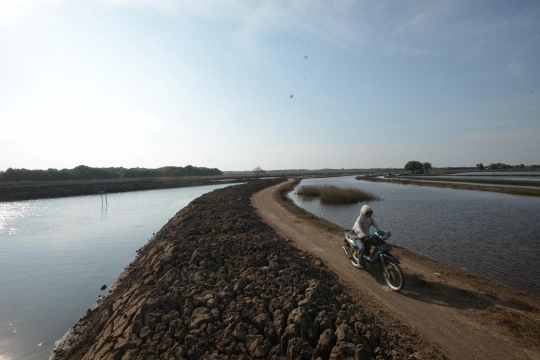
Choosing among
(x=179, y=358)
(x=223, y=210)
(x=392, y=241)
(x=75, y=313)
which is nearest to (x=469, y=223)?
(x=392, y=241)

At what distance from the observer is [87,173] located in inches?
3575

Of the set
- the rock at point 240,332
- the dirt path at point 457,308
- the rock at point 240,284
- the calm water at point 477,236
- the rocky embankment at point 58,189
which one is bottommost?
the calm water at point 477,236

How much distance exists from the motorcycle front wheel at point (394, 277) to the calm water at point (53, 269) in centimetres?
901

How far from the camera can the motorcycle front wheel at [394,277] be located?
7.36 meters

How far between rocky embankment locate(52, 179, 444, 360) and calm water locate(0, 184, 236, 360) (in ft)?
3.43

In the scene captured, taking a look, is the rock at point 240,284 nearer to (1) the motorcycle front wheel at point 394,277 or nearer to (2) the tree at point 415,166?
(1) the motorcycle front wheel at point 394,277

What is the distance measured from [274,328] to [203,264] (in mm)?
4073

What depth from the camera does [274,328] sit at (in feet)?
17.1

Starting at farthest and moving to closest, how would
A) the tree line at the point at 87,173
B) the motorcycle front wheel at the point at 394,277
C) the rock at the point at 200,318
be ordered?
the tree line at the point at 87,173 → the motorcycle front wheel at the point at 394,277 → the rock at the point at 200,318

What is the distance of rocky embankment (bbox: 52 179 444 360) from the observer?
15.6 ft

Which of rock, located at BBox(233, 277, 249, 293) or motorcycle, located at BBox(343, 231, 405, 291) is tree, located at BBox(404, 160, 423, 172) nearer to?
motorcycle, located at BBox(343, 231, 405, 291)

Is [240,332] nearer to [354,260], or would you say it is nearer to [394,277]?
[394,277]

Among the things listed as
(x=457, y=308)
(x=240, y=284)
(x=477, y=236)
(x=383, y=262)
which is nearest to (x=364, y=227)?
(x=383, y=262)

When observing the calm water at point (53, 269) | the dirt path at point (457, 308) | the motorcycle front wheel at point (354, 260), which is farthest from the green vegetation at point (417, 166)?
the motorcycle front wheel at point (354, 260)
